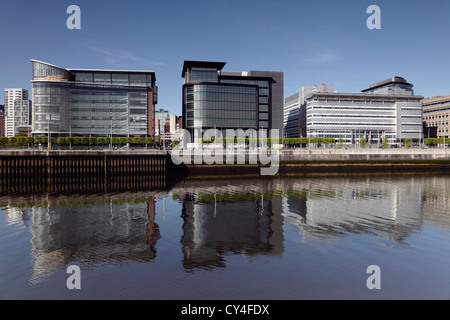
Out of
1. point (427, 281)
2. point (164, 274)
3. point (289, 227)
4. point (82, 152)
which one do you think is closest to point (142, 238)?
point (164, 274)

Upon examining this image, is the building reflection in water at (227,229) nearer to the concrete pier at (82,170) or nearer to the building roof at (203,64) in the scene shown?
the concrete pier at (82,170)

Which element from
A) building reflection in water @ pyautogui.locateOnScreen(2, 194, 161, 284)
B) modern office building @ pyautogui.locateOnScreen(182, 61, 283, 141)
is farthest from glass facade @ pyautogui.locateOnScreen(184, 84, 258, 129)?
building reflection in water @ pyautogui.locateOnScreen(2, 194, 161, 284)

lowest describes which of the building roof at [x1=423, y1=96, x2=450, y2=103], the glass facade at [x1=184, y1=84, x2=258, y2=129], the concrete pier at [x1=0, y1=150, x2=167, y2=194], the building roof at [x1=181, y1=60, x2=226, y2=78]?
the concrete pier at [x1=0, y1=150, x2=167, y2=194]

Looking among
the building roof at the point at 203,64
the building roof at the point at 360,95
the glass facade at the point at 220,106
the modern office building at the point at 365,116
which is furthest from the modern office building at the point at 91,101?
the modern office building at the point at 365,116

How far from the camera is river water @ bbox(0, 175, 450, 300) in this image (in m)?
18.5

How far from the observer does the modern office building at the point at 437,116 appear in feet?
585

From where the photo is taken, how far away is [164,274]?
20.3 m

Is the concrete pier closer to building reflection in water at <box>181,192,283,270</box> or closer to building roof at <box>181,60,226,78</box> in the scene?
building reflection in water at <box>181,192,283,270</box>

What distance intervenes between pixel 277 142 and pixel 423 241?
312 feet

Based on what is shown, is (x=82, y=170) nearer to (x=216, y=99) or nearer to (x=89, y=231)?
(x=89, y=231)

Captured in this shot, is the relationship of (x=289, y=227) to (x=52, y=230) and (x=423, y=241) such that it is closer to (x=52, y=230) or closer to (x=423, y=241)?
(x=423, y=241)

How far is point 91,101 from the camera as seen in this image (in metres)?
130

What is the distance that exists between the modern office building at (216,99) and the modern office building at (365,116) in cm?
4531

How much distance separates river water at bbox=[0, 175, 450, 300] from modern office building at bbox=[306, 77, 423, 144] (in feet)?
463
